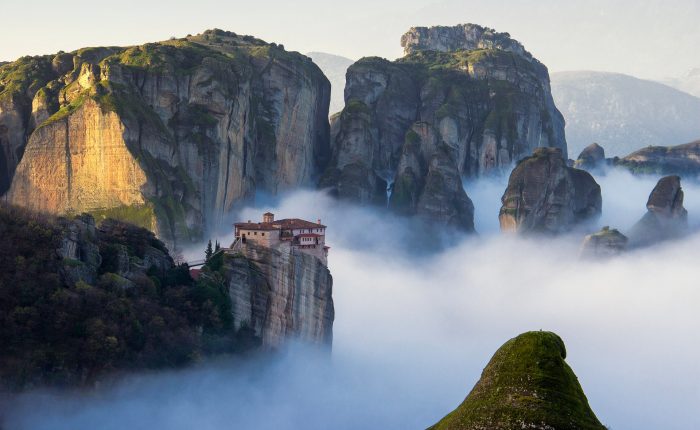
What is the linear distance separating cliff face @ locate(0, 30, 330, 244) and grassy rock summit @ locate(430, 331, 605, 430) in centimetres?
9665

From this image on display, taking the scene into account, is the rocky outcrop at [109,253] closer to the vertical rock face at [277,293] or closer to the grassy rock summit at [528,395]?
the vertical rock face at [277,293]

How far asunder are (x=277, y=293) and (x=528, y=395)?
8235 cm

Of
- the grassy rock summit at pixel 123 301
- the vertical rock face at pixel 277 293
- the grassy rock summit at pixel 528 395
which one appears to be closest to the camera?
the grassy rock summit at pixel 528 395

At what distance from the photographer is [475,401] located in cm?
4356

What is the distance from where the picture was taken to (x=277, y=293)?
406ft

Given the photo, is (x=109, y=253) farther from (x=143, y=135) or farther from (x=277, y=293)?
(x=143, y=135)

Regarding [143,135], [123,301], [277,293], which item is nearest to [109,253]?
[123,301]

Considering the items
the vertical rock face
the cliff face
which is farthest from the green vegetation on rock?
the cliff face

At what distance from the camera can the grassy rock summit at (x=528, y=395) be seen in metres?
42.1

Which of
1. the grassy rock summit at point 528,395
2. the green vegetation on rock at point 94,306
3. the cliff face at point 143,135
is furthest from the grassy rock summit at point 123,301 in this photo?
the grassy rock summit at point 528,395

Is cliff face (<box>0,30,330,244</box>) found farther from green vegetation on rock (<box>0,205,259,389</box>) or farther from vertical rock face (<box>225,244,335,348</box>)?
green vegetation on rock (<box>0,205,259,389</box>)

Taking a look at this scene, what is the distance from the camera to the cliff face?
140 m

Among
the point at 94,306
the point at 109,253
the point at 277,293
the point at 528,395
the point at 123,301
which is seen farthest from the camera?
the point at 277,293

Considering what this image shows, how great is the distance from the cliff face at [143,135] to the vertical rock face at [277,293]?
18.2 metres
